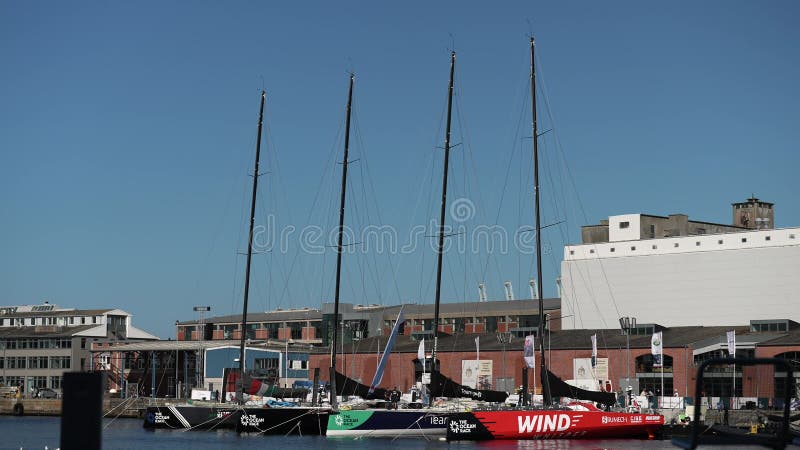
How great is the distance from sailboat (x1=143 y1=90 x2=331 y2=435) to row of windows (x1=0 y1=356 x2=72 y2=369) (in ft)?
186

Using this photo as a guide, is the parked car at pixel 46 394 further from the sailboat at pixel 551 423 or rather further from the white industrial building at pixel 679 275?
the sailboat at pixel 551 423

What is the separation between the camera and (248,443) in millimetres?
61188

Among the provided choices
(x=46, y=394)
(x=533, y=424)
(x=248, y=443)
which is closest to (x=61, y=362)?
(x=46, y=394)

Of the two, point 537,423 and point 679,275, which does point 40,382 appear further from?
point 537,423

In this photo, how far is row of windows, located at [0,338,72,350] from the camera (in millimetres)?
134875

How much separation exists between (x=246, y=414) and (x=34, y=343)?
79.5 m

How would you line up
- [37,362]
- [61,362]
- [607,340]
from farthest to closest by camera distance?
[37,362]
[61,362]
[607,340]

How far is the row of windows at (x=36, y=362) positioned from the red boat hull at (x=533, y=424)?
8798 centimetres

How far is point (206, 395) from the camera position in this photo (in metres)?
82.2

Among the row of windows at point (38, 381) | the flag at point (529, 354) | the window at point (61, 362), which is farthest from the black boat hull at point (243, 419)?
the window at point (61, 362)

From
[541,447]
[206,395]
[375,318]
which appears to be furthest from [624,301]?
[541,447]

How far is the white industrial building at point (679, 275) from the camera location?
9875cm

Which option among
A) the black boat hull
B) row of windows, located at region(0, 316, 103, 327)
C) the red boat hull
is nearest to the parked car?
row of windows, located at region(0, 316, 103, 327)

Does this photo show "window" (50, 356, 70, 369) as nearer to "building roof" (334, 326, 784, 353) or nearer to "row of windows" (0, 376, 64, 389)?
"row of windows" (0, 376, 64, 389)
